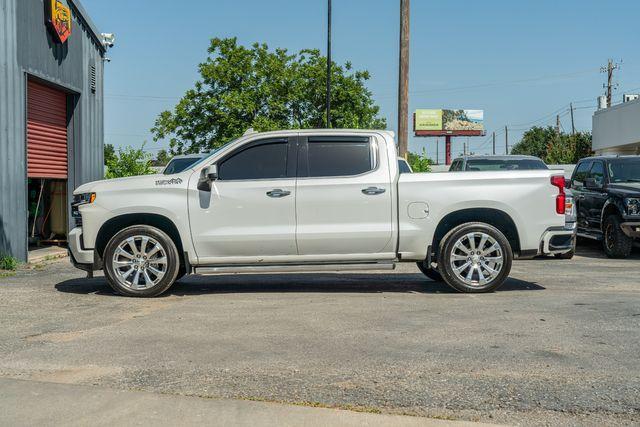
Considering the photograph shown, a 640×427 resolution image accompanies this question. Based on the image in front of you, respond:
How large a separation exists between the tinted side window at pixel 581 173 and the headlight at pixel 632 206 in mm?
2269

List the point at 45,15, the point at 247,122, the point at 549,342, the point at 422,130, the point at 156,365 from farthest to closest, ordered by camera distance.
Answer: the point at 422,130 → the point at 247,122 → the point at 45,15 → the point at 549,342 → the point at 156,365

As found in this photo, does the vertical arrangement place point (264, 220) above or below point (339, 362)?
above

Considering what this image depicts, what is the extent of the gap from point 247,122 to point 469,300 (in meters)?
41.3

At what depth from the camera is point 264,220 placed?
868 centimetres

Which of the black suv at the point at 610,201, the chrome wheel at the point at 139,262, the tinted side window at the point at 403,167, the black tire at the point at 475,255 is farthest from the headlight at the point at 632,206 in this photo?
the chrome wheel at the point at 139,262

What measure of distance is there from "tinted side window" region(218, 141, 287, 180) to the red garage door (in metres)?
6.51

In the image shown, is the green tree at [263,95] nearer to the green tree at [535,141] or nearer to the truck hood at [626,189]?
the truck hood at [626,189]

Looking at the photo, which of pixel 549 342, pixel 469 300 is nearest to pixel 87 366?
pixel 549 342

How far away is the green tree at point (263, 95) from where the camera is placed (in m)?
48.4

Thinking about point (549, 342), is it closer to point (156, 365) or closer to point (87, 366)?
point (156, 365)

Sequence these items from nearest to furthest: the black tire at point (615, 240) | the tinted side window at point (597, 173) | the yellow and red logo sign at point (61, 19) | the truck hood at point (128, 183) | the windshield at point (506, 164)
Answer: the truck hood at point (128, 183), the black tire at point (615, 240), the yellow and red logo sign at point (61, 19), the tinted side window at point (597, 173), the windshield at point (506, 164)

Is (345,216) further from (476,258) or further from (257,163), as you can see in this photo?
(476,258)

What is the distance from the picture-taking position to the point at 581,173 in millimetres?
16219

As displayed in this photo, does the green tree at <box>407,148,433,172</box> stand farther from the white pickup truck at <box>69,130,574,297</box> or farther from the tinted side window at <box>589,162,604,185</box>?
the white pickup truck at <box>69,130,574,297</box>
